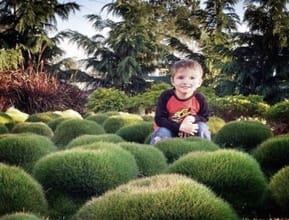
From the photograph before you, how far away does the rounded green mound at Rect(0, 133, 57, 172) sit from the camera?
2609 millimetres

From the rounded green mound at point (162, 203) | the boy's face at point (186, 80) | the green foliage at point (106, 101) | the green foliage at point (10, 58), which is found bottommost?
the green foliage at point (106, 101)

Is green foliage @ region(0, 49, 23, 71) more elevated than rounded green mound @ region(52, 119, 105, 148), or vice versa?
green foliage @ region(0, 49, 23, 71)

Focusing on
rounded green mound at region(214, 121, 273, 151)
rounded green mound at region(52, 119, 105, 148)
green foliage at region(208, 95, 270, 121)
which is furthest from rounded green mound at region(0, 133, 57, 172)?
green foliage at region(208, 95, 270, 121)

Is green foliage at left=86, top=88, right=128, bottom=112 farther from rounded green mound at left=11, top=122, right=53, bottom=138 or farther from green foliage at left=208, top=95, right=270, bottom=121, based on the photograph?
rounded green mound at left=11, top=122, right=53, bottom=138

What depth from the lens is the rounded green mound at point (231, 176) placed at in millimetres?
1777

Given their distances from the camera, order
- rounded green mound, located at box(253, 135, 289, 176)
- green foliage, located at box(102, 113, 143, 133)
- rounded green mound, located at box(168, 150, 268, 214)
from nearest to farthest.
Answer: rounded green mound, located at box(168, 150, 268, 214)
rounded green mound, located at box(253, 135, 289, 176)
green foliage, located at box(102, 113, 143, 133)

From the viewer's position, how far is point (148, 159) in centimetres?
233

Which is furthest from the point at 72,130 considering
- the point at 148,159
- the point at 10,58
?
the point at 10,58

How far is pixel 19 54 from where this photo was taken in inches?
431

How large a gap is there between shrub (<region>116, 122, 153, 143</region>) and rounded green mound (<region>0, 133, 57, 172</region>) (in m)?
0.99

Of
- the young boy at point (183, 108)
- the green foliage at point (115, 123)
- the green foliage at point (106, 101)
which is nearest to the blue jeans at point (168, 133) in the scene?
the young boy at point (183, 108)

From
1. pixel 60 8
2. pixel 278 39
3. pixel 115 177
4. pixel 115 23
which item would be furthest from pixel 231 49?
pixel 115 177

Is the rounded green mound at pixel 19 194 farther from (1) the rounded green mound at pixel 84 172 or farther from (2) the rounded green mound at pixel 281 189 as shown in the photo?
(2) the rounded green mound at pixel 281 189

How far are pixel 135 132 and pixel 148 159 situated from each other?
1.43m
